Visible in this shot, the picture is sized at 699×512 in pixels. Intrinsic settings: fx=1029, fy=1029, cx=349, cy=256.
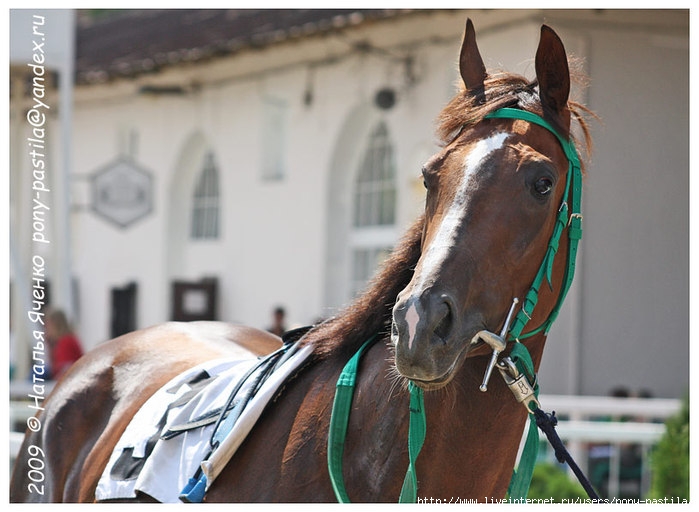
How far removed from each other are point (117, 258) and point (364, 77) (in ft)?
20.2

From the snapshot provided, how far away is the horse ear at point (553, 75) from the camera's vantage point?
287 centimetres

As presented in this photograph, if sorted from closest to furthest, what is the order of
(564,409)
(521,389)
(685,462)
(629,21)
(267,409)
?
1. (521,389)
2. (267,409)
3. (685,462)
4. (564,409)
5. (629,21)

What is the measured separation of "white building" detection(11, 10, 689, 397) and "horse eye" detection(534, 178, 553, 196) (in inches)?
248

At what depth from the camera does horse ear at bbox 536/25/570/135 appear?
2.87m

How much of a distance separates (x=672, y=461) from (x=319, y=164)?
27.7 ft

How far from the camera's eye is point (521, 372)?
2.71 metres

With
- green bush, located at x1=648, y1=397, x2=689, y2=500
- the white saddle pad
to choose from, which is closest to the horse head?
the white saddle pad

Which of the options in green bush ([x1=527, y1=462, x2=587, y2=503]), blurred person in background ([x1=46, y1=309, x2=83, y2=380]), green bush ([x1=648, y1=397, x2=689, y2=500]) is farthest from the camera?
blurred person in background ([x1=46, y1=309, x2=83, y2=380])

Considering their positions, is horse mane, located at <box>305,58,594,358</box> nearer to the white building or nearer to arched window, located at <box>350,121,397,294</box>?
the white building

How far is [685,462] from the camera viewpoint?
601cm

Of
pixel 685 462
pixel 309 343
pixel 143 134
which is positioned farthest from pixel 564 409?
pixel 143 134

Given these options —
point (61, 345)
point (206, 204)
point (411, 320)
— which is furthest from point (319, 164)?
point (411, 320)

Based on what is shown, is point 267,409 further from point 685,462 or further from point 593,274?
point 593,274

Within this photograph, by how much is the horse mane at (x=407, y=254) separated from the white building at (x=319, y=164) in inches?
236
